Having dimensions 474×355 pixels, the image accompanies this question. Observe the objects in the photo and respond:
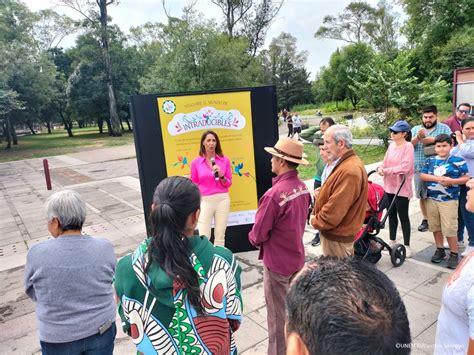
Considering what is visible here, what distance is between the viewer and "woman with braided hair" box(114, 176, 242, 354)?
1444mm

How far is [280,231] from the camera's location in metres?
2.61

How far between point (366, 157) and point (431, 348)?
1011 cm

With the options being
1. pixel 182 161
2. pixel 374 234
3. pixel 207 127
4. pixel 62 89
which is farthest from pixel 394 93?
pixel 62 89

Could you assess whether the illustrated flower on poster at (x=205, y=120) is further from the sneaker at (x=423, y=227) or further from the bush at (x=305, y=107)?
the bush at (x=305, y=107)

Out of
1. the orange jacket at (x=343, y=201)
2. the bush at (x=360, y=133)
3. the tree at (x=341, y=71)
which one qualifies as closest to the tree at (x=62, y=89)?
the bush at (x=360, y=133)

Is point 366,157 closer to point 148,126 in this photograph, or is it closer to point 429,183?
point 429,183

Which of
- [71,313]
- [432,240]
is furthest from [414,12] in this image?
[71,313]

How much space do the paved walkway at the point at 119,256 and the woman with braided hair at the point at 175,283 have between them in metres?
1.65

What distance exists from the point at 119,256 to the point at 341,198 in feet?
12.4

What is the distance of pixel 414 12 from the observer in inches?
1090

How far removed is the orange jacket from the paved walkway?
1.07 m

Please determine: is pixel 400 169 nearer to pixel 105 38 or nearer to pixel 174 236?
pixel 174 236

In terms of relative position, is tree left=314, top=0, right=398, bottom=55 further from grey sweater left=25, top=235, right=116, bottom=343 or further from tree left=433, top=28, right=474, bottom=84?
grey sweater left=25, top=235, right=116, bottom=343

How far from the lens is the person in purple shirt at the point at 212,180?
4203 millimetres
